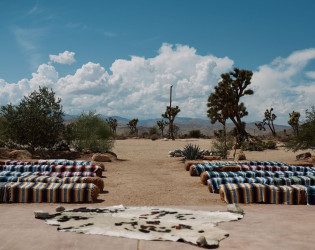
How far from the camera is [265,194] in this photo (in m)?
7.63

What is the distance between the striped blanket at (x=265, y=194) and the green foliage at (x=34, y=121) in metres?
13.9

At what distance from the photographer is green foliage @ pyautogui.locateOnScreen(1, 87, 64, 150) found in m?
18.7

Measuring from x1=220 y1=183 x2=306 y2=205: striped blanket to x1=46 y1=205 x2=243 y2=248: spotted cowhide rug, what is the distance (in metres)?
2.00

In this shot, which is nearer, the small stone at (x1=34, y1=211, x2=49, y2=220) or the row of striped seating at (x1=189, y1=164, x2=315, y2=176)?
the small stone at (x1=34, y1=211, x2=49, y2=220)

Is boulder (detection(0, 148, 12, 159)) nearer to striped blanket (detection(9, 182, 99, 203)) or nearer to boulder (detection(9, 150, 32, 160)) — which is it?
boulder (detection(9, 150, 32, 160))

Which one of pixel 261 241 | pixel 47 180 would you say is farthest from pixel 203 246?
pixel 47 180

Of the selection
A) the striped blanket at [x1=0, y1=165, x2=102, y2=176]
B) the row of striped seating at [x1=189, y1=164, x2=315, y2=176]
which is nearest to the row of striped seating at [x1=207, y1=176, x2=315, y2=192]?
the row of striped seating at [x1=189, y1=164, x2=315, y2=176]

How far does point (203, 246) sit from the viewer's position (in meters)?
4.09

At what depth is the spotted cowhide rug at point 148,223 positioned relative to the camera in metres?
4.41

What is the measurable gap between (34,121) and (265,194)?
589 inches

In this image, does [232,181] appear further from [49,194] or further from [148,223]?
[49,194]

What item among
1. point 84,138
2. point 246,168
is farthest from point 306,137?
point 84,138

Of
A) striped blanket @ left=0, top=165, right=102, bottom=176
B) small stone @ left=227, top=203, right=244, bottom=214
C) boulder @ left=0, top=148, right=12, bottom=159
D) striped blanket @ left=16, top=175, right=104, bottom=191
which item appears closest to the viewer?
small stone @ left=227, top=203, right=244, bottom=214

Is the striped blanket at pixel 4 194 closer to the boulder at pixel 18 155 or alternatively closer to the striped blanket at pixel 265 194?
the striped blanket at pixel 265 194
